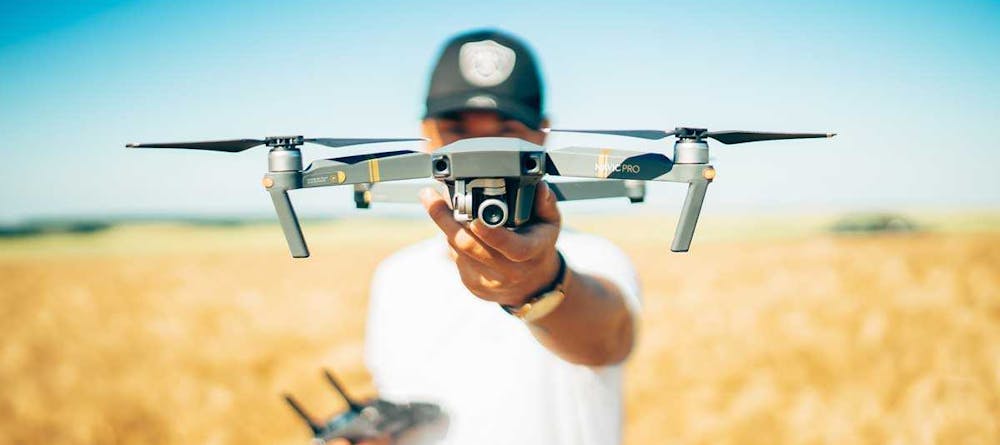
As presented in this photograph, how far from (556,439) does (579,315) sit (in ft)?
3.33

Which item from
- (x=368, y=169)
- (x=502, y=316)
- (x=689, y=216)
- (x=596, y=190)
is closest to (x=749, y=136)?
(x=689, y=216)

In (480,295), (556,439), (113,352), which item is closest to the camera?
(480,295)

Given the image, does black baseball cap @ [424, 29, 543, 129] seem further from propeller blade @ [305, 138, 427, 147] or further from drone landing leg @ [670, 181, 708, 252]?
drone landing leg @ [670, 181, 708, 252]

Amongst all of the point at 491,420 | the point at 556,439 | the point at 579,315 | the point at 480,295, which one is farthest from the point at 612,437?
the point at 480,295

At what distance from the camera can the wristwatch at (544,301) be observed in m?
2.68

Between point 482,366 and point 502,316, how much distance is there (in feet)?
1.19

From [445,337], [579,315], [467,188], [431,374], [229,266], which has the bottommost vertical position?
[229,266]

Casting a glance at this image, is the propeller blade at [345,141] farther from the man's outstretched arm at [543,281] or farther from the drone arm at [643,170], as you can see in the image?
the drone arm at [643,170]

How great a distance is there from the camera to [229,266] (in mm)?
21922

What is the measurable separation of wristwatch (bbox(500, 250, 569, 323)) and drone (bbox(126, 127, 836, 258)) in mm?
510

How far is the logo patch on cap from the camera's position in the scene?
3186mm

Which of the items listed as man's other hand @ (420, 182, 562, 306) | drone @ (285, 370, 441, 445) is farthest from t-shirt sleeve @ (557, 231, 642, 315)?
drone @ (285, 370, 441, 445)

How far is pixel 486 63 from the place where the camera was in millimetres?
3230

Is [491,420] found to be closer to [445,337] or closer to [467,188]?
[445,337]
